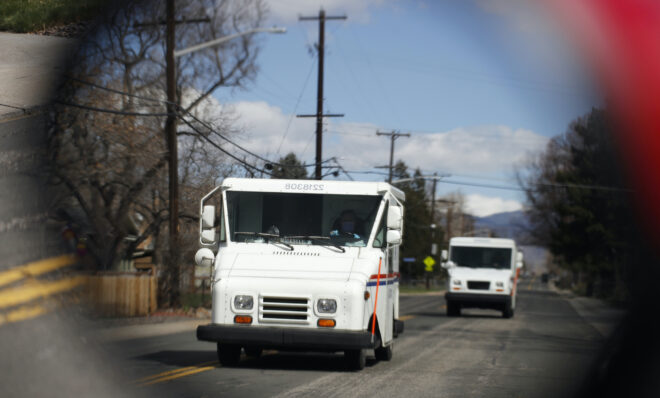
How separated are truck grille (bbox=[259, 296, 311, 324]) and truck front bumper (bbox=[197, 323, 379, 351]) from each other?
0.11 m

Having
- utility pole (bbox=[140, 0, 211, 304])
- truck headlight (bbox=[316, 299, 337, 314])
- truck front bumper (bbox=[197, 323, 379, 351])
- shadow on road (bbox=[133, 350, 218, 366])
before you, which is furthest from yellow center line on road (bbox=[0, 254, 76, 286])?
shadow on road (bbox=[133, 350, 218, 366])

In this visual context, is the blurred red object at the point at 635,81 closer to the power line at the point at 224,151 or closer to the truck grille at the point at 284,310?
the truck grille at the point at 284,310

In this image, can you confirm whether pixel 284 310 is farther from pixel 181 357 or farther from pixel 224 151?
pixel 224 151

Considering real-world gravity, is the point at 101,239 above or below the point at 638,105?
below

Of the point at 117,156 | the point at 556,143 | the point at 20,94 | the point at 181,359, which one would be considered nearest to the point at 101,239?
the point at 117,156

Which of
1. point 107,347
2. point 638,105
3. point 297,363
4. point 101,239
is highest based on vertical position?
point 638,105

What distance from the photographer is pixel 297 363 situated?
10891 mm

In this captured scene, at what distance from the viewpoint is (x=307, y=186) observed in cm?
999

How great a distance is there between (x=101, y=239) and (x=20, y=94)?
2.55m

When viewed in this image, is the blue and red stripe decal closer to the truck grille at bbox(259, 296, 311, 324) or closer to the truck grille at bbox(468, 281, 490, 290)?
the truck grille at bbox(259, 296, 311, 324)

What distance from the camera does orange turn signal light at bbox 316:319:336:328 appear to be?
30.7ft

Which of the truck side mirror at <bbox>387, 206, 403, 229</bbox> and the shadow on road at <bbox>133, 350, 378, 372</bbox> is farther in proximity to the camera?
the shadow on road at <bbox>133, 350, 378, 372</bbox>

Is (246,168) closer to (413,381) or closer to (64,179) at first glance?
(413,381)

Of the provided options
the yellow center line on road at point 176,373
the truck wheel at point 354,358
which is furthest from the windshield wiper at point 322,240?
the yellow center line on road at point 176,373
